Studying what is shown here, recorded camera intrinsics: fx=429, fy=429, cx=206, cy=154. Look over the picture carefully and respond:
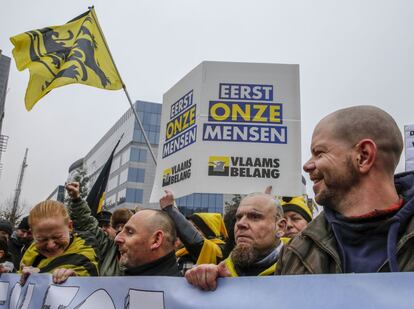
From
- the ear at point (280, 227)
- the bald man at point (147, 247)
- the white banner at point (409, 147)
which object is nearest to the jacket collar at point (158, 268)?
the bald man at point (147, 247)

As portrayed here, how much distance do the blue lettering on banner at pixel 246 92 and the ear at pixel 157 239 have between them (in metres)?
2.01

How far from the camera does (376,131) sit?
58.0 inches

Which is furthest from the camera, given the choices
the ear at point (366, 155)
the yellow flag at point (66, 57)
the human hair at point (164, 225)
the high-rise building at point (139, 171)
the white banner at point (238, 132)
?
the high-rise building at point (139, 171)

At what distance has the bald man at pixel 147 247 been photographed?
241 centimetres

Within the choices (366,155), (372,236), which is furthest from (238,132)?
(372,236)

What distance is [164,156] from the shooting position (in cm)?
464

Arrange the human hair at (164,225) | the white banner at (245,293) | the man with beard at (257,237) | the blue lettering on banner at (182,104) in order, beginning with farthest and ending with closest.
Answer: the blue lettering on banner at (182,104) < the human hair at (164,225) < the man with beard at (257,237) < the white banner at (245,293)

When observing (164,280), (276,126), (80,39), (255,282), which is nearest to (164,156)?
(276,126)

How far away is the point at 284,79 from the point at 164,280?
282cm

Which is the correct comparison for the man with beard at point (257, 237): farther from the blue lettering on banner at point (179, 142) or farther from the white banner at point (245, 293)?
the blue lettering on banner at point (179, 142)

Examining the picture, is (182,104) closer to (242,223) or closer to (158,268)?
(242,223)

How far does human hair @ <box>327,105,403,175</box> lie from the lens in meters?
1.47

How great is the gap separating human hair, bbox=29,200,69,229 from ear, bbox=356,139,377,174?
6.66ft

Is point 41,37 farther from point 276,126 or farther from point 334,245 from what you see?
point 334,245
